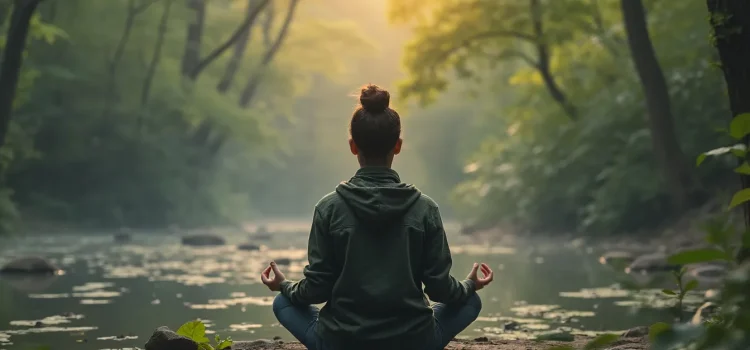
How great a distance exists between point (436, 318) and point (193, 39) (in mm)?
29965

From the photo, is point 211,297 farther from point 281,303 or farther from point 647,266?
point 281,303

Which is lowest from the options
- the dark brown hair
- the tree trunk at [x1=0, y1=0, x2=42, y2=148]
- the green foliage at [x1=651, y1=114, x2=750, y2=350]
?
the green foliage at [x1=651, y1=114, x2=750, y2=350]

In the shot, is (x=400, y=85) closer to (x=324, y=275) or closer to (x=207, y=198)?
(x=207, y=198)

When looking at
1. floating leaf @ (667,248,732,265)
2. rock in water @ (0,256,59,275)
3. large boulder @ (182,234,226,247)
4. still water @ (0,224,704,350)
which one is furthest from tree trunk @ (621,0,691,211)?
floating leaf @ (667,248,732,265)

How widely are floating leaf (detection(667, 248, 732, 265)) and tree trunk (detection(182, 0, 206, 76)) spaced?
3146 cm

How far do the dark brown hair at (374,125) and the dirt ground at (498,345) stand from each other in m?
2.08

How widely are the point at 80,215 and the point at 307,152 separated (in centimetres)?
4325

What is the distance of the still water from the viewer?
7.74 meters

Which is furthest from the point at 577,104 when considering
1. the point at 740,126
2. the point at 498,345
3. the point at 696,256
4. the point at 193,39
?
the point at 696,256

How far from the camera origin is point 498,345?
6.42 metres

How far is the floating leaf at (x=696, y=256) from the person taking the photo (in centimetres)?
248

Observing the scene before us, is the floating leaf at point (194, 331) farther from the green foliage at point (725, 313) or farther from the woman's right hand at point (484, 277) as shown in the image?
the green foliage at point (725, 313)

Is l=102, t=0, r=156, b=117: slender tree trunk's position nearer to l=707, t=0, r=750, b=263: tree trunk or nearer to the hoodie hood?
l=707, t=0, r=750, b=263: tree trunk

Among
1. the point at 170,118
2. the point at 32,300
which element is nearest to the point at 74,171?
the point at 170,118
